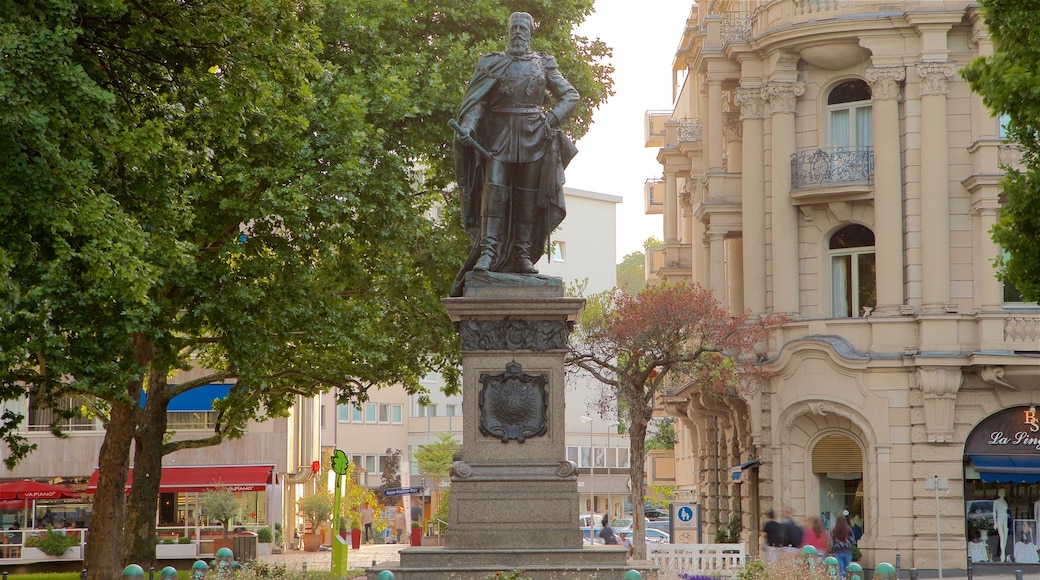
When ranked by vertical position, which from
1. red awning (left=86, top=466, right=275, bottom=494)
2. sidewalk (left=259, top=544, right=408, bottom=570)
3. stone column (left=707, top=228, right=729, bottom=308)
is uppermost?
stone column (left=707, top=228, right=729, bottom=308)

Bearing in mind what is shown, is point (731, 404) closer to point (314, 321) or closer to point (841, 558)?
point (841, 558)

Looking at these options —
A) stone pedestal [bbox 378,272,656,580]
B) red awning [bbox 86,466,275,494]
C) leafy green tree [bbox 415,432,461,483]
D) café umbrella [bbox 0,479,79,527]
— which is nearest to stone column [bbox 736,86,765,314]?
red awning [bbox 86,466,275,494]

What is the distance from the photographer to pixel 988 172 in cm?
3559

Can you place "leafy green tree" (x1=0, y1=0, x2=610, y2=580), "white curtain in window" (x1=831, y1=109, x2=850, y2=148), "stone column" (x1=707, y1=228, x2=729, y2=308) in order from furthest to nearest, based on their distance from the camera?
"stone column" (x1=707, y1=228, x2=729, y2=308) < "white curtain in window" (x1=831, y1=109, x2=850, y2=148) < "leafy green tree" (x1=0, y1=0, x2=610, y2=580)

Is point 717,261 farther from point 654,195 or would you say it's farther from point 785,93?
point 654,195

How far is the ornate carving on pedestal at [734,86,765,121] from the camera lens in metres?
39.5

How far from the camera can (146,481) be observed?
28.1m

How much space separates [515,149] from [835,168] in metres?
23.8

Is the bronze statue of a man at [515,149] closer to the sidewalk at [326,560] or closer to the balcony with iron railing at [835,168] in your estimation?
the sidewalk at [326,560]

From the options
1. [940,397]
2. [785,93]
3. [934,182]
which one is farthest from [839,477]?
[785,93]

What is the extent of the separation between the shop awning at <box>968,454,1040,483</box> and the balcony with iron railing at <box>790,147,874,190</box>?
24.2 feet

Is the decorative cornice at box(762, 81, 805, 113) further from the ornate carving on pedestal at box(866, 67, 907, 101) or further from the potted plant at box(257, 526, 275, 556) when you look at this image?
the potted plant at box(257, 526, 275, 556)

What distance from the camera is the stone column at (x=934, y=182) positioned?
1420 inches

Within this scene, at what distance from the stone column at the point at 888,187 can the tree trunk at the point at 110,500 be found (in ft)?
62.6
